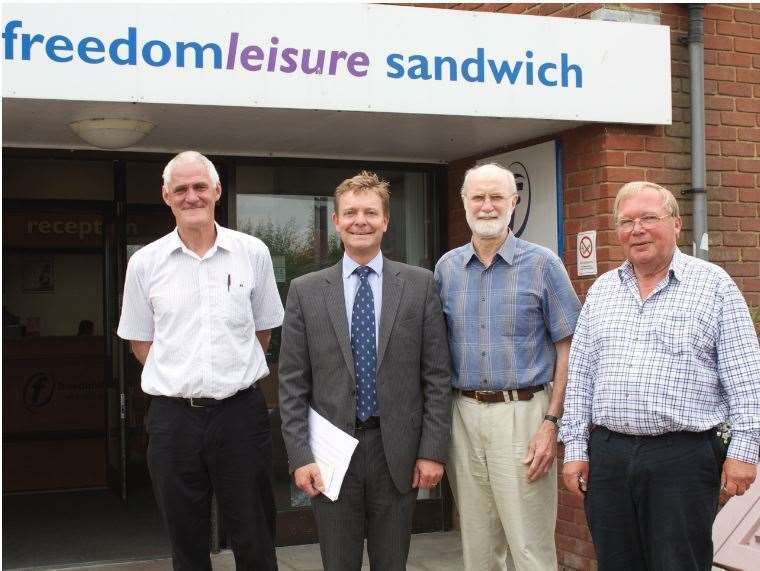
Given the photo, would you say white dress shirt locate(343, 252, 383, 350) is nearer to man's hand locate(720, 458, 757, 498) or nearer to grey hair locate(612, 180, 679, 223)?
grey hair locate(612, 180, 679, 223)

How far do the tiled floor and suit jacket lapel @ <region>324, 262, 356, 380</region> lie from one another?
8.92 ft

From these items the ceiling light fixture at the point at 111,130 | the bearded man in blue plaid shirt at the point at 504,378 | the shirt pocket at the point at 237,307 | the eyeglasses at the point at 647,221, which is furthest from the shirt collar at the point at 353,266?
the ceiling light fixture at the point at 111,130

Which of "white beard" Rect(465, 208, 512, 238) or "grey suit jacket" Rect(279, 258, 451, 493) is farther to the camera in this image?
"white beard" Rect(465, 208, 512, 238)

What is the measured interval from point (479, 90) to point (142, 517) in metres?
4.30

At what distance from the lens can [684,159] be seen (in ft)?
18.4

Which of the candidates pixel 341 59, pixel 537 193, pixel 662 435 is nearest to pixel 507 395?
pixel 662 435

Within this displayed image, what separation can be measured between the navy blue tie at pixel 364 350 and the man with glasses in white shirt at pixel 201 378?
1.60 feet

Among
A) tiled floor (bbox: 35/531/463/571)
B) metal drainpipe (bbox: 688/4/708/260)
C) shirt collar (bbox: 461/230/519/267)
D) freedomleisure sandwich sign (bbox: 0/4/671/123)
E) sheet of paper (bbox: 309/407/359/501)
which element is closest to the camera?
sheet of paper (bbox: 309/407/359/501)

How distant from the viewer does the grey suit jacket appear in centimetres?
366

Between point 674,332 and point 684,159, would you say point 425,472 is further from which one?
point 684,159

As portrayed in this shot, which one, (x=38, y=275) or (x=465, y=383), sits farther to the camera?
(x=38, y=275)

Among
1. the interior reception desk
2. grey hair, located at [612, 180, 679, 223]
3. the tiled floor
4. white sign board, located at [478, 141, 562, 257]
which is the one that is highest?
white sign board, located at [478, 141, 562, 257]

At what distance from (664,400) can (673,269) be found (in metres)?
0.48

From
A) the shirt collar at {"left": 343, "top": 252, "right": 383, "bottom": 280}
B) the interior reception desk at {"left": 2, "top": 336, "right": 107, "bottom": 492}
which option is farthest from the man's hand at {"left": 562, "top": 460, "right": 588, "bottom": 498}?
the interior reception desk at {"left": 2, "top": 336, "right": 107, "bottom": 492}
